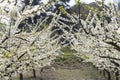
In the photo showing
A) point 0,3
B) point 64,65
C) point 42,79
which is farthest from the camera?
point 64,65

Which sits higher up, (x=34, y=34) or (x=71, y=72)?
(x=34, y=34)

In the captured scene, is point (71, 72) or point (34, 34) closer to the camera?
point (34, 34)

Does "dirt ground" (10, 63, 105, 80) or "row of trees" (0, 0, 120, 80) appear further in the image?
"dirt ground" (10, 63, 105, 80)

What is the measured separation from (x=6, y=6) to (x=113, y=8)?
4.60 meters

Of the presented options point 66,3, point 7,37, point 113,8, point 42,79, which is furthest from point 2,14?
point 66,3

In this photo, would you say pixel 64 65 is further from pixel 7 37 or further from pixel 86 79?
pixel 7 37

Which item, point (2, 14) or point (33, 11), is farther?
point (2, 14)

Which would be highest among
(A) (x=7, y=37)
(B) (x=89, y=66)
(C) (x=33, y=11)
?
(C) (x=33, y=11)

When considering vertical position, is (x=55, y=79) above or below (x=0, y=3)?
below

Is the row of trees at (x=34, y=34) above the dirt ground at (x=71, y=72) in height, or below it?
above

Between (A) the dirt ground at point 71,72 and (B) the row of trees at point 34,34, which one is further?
(A) the dirt ground at point 71,72

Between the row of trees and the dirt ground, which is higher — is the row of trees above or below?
above

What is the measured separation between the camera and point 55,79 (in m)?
31.6

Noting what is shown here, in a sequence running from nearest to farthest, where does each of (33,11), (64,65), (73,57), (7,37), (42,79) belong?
(33,11), (7,37), (42,79), (64,65), (73,57)
